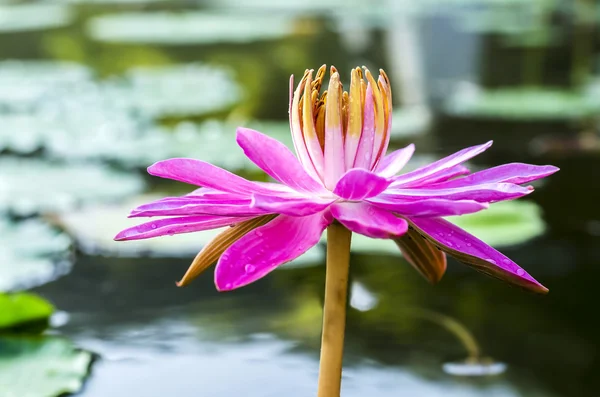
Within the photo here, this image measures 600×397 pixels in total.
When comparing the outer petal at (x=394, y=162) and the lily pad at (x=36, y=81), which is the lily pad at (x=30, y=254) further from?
the lily pad at (x=36, y=81)

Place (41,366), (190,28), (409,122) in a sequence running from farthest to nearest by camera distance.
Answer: (190,28) < (409,122) < (41,366)

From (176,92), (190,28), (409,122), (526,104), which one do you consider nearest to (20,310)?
(409,122)

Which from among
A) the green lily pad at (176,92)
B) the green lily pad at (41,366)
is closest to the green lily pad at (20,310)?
the green lily pad at (41,366)

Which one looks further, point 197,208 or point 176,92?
point 176,92

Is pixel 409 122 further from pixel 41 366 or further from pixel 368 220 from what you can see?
pixel 368 220

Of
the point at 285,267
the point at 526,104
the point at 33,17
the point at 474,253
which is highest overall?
the point at 33,17

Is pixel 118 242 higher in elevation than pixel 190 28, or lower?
lower

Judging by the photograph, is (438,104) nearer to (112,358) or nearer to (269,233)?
(112,358)

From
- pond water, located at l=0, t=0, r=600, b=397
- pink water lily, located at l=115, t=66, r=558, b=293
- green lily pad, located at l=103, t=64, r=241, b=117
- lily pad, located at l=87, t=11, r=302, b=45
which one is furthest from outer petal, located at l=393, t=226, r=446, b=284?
lily pad, located at l=87, t=11, r=302, b=45
